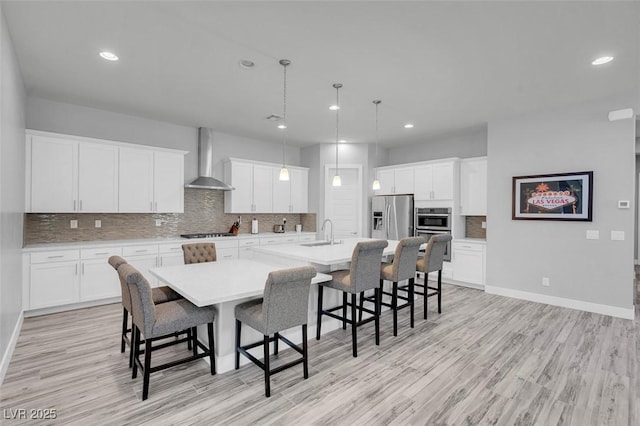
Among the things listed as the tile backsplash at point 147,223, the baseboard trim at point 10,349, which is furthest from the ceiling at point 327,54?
the baseboard trim at point 10,349

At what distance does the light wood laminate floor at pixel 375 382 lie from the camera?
215 cm

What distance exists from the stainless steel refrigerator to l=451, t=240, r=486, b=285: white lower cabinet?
909 mm

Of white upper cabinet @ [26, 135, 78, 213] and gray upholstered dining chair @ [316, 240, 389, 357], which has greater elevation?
white upper cabinet @ [26, 135, 78, 213]

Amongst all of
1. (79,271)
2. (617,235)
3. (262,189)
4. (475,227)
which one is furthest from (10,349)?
(617,235)

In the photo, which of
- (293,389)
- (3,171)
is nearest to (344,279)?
(293,389)

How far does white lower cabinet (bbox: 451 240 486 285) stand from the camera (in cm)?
535

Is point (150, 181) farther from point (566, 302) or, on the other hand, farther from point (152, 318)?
point (566, 302)

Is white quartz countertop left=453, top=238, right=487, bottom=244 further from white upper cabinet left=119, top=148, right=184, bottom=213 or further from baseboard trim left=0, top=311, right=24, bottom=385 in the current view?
baseboard trim left=0, top=311, right=24, bottom=385

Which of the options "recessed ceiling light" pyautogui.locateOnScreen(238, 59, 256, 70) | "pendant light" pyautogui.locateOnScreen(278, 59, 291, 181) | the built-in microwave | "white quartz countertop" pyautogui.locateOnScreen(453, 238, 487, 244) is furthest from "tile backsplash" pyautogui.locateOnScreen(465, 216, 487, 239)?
"recessed ceiling light" pyautogui.locateOnScreen(238, 59, 256, 70)

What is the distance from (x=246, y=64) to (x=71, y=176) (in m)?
2.94

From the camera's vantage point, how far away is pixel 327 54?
3014 mm

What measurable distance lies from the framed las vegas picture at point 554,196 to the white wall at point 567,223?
90 millimetres

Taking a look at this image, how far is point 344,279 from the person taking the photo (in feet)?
10.6

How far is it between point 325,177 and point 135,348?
194 inches
